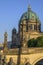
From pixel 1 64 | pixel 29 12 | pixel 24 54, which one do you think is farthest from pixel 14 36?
pixel 1 64

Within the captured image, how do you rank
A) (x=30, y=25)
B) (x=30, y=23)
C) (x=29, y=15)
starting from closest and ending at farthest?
1. (x=30, y=25)
2. (x=30, y=23)
3. (x=29, y=15)

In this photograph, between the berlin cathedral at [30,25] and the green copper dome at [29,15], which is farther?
the green copper dome at [29,15]

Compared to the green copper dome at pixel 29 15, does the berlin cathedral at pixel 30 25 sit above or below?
below

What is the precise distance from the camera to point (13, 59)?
37.0m

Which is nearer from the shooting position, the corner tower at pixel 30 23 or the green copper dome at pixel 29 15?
the corner tower at pixel 30 23

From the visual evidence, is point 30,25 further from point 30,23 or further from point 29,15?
point 29,15

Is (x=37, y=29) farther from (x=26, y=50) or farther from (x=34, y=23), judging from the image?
(x=26, y=50)

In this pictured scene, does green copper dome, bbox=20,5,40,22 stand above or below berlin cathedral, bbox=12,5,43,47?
above

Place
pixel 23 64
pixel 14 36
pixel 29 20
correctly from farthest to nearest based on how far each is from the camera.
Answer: pixel 14 36 < pixel 29 20 < pixel 23 64

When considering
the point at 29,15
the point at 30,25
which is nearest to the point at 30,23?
the point at 30,25

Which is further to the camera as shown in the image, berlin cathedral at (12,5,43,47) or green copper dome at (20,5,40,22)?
green copper dome at (20,5,40,22)

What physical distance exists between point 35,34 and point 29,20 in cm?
525

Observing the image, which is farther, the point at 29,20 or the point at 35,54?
the point at 29,20

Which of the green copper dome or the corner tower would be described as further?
the green copper dome
